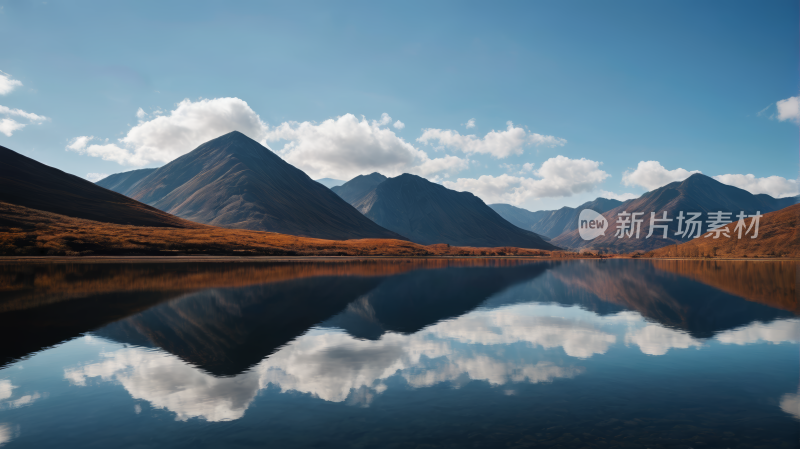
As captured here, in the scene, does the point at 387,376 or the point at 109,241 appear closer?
the point at 387,376

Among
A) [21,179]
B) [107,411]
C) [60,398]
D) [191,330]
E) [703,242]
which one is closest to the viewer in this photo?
[107,411]

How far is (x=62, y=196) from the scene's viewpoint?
482ft

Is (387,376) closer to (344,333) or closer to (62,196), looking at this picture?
(344,333)

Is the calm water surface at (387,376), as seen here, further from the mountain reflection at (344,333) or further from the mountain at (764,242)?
the mountain at (764,242)

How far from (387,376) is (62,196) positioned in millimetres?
182775

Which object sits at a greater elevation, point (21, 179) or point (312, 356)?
point (21, 179)

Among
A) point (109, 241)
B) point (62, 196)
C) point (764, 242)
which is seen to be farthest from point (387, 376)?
point (764, 242)

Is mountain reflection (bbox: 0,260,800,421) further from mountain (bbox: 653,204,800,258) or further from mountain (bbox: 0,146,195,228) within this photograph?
mountain (bbox: 653,204,800,258)

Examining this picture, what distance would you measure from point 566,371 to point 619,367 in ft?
8.25

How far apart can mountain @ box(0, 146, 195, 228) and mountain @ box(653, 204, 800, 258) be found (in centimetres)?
22942

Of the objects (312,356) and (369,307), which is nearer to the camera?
(312,356)

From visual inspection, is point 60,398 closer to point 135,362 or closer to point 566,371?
point 135,362

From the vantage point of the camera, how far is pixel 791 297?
39531 millimetres

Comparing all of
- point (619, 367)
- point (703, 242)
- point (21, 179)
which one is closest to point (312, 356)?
point (619, 367)
